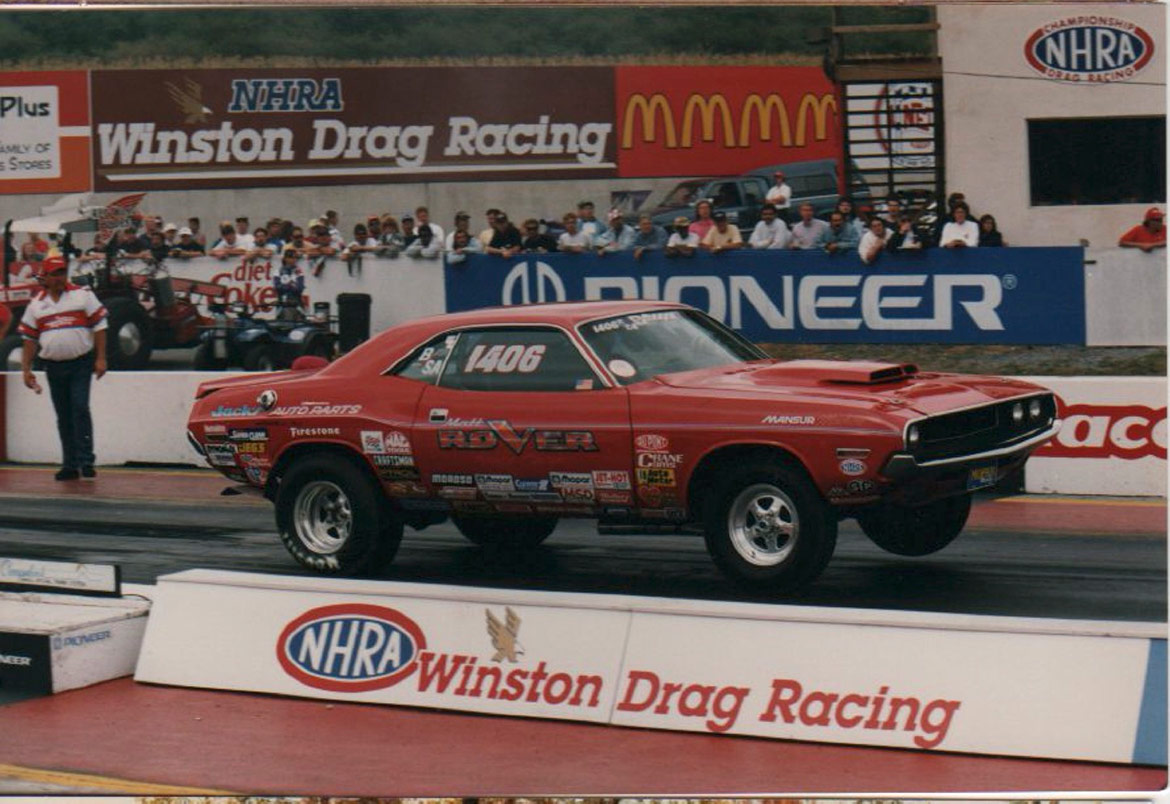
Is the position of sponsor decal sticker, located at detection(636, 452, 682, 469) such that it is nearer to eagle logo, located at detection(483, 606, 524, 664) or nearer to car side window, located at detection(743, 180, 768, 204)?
eagle logo, located at detection(483, 606, 524, 664)

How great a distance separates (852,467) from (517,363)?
150 cm

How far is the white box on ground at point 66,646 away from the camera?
24.0ft

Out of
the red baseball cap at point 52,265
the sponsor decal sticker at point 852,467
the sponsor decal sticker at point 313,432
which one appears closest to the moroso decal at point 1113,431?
the sponsor decal sticker at point 852,467

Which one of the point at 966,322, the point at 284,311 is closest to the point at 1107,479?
the point at 966,322

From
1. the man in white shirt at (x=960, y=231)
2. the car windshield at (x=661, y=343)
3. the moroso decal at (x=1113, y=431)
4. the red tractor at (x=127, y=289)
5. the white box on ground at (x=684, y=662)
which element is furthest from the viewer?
the red tractor at (x=127, y=289)

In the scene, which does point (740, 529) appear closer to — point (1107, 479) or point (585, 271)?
point (585, 271)

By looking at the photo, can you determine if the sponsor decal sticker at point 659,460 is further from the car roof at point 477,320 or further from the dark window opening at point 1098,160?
the dark window opening at point 1098,160

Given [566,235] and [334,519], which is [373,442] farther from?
[566,235]

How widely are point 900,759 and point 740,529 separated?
139cm

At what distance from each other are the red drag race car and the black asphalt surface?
0.11 m

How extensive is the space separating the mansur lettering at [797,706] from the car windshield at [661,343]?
147 centimetres

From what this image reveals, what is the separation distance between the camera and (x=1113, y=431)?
7746 mm

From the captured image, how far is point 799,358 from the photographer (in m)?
7.20

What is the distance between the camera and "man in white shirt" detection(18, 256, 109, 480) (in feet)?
25.1
